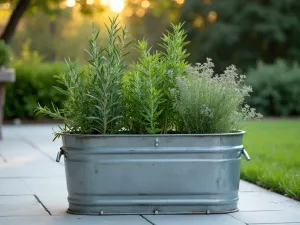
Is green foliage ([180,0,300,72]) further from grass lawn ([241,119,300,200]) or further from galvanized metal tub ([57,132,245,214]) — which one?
galvanized metal tub ([57,132,245,214])

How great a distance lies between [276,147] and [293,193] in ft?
14.8

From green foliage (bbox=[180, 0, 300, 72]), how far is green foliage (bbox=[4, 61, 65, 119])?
16304mm

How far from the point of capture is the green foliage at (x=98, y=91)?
473 cm

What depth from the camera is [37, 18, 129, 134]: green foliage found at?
4.73 m

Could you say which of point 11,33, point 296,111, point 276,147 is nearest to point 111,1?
point 296,111

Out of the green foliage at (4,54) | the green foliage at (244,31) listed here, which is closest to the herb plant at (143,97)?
the green foliage at (4,54)

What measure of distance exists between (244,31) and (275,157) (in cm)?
2317

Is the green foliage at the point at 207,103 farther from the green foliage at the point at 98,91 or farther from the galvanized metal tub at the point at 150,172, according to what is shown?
the green foliage at the point at 98,91

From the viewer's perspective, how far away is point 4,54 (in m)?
10.9

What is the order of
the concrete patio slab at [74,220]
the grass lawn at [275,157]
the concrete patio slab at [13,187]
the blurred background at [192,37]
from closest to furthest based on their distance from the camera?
the concrete patio slab at [74,220] < the concrete patio slab at [13,187] < the grass lawn at [275,157] < the blurred background at [192,37]

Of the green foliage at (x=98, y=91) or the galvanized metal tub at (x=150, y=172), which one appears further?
the green foliage at (x=98, y=91)

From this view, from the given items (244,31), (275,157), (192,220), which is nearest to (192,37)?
(244,31)

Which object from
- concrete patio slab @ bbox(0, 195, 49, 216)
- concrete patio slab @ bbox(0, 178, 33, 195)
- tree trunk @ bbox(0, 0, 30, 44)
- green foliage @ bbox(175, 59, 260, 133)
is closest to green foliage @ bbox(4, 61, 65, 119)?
tree trunk @ bbox(0, 0, 30, 44)

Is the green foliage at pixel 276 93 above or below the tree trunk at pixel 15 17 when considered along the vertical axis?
below
